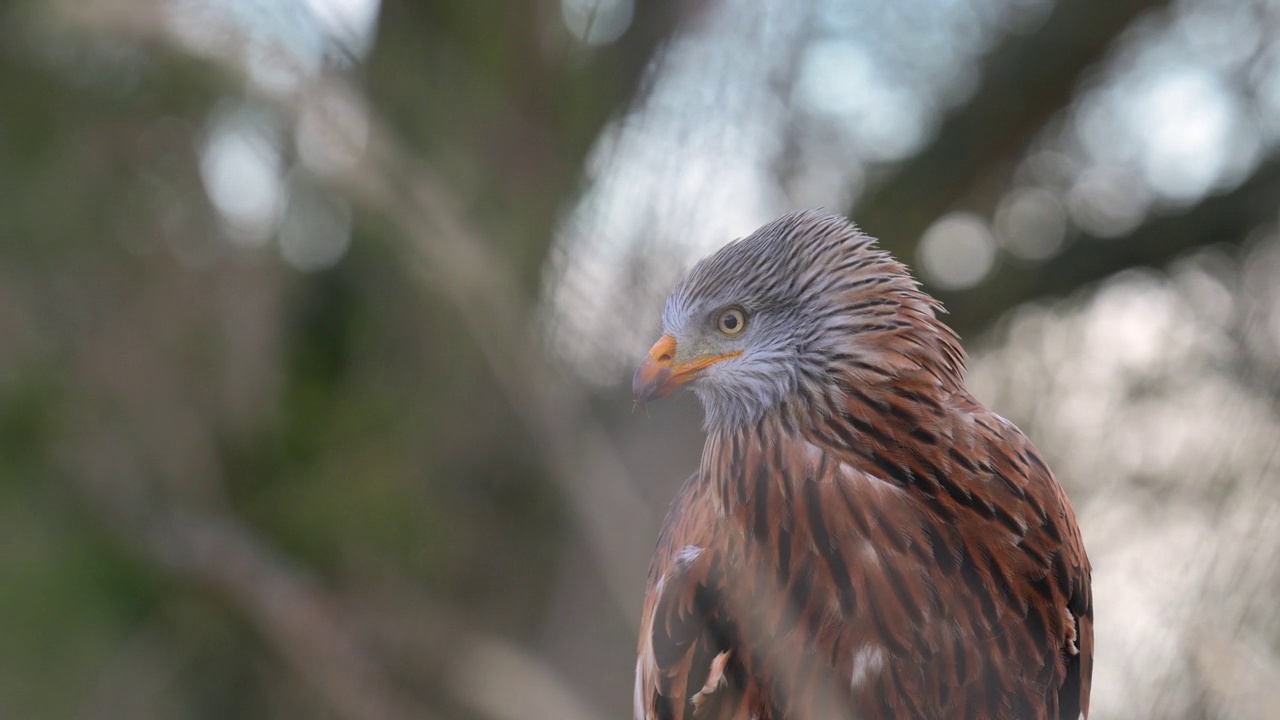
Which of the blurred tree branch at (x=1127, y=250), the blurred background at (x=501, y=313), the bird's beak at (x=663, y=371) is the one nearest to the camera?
the blurred background at (x=501, y=313)

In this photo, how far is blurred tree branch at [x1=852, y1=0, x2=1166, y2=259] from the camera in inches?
120

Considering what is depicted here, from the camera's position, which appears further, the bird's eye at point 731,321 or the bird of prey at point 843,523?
the bird's eye at point 731,321

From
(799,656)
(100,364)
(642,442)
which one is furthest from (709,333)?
(100,364)

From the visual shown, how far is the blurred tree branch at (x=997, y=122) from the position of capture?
306cm

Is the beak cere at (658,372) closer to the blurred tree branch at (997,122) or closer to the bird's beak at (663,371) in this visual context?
the bird's beak at (663,371)

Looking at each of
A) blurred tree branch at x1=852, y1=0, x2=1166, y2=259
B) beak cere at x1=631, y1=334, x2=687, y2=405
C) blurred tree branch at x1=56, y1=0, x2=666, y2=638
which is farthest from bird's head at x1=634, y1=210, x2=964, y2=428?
blurred tree branch at x1=852, y1=0, x2=1166, y2=259

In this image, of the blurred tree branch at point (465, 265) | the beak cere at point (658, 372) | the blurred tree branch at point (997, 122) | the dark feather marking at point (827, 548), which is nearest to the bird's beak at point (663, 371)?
the beak cere at point (658, 372)

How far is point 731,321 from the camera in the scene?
183cm

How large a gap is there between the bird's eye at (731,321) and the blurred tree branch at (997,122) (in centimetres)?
126

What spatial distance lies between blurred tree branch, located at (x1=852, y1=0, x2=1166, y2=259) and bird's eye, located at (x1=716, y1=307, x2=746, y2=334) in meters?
1.26

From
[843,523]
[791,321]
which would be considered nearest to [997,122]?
[791,321]

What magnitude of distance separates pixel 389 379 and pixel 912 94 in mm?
2675

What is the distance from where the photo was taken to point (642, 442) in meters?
1.70

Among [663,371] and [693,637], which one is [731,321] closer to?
[663,371]
